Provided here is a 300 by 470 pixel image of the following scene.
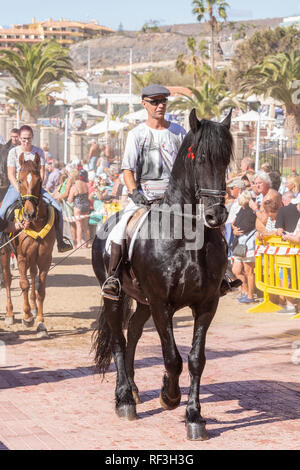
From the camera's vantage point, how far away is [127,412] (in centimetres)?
682

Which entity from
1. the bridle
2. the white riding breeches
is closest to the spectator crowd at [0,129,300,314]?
the white riding breeches

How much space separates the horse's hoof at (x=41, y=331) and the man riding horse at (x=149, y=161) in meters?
3.73

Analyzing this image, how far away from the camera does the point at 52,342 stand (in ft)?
34.1

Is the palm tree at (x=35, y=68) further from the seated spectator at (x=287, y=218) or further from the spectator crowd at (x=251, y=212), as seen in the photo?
the seated spectator at (x=287, y=218)

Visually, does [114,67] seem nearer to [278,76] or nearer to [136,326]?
[278,76]

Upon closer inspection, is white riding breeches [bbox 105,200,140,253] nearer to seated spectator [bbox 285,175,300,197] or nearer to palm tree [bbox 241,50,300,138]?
seated spectator [bbox 285,175,300,197]

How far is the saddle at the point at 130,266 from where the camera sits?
696 centimetres

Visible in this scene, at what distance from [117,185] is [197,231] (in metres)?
14.2

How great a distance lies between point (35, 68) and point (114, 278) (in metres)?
43.1

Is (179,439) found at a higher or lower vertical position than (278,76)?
lower

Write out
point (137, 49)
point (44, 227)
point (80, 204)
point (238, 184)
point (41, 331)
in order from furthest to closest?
point (137, 49) → point (80, 204) → point (238, 184) → point (44, 227) → point (41, 331)

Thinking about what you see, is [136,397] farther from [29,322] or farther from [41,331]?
[29,322]
